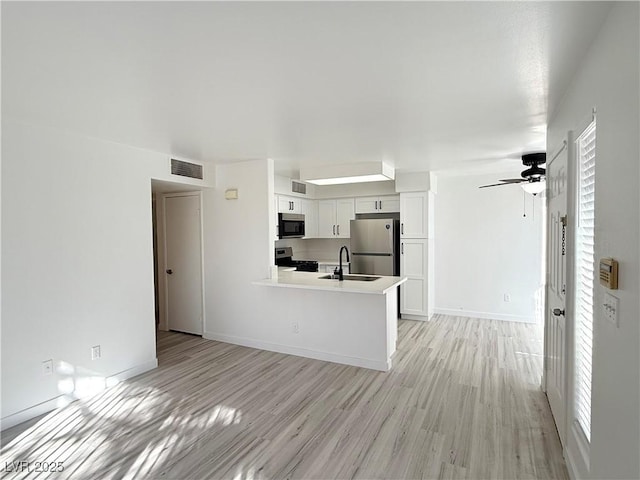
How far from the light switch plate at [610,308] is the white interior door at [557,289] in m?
0.86

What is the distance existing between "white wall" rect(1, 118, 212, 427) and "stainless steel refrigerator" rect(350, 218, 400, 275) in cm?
337

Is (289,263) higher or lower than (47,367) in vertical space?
higher

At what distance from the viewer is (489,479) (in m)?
2.06

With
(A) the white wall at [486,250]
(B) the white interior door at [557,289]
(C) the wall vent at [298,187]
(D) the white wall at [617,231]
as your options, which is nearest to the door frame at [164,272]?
(C) the wall vent at [298,187]

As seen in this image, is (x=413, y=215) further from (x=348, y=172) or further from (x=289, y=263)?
(x=289, y=263)

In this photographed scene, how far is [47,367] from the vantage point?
293cm

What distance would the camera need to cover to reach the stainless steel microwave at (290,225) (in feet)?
18.7

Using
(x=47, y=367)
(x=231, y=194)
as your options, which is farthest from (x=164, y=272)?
(x=47, y=367)

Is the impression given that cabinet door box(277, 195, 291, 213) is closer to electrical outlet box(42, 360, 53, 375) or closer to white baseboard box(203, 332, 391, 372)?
white baseboard box(203, 332, 391, 372)

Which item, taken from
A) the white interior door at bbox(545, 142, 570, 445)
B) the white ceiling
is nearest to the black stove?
the white ceiling

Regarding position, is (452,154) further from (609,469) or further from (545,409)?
(609,469)

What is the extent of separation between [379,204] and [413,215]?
2.57 ft

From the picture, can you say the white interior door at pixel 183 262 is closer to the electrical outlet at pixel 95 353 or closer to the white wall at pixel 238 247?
the white wall at pixel 238 247

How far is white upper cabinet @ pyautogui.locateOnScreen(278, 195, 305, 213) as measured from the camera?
579 centimetres
